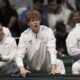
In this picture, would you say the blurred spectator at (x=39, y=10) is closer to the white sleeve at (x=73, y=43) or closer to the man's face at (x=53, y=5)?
the man's face at (x=53, y=5)

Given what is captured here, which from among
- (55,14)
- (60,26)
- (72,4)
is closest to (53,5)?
(55,14)

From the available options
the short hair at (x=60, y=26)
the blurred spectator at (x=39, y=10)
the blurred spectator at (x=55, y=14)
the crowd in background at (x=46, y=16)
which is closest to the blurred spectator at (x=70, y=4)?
the crowd in background at (x=46, y=16)

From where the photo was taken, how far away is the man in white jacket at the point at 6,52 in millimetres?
9410

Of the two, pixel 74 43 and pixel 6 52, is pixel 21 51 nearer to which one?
pixel 6 52

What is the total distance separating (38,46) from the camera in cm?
938

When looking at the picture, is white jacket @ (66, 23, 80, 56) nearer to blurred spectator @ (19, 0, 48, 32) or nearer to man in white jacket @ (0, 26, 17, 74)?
man in white jacket @ (0, 26, 17, 74)

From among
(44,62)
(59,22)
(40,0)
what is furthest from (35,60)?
(40,0)

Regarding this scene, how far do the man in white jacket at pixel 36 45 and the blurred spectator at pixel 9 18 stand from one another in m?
2.20

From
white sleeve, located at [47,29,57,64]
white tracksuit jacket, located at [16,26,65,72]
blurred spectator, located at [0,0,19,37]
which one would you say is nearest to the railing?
white sleeve, located at [47,29,57,64]

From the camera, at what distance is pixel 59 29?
445 inches

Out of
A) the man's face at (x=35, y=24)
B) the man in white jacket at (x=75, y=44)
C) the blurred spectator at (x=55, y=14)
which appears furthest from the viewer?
the blurred spectator at (x=55, y=14)

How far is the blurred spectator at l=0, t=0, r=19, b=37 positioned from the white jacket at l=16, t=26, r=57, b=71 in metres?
2.22

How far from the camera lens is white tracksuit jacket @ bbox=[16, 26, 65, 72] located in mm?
9281

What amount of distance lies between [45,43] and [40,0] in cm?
315
